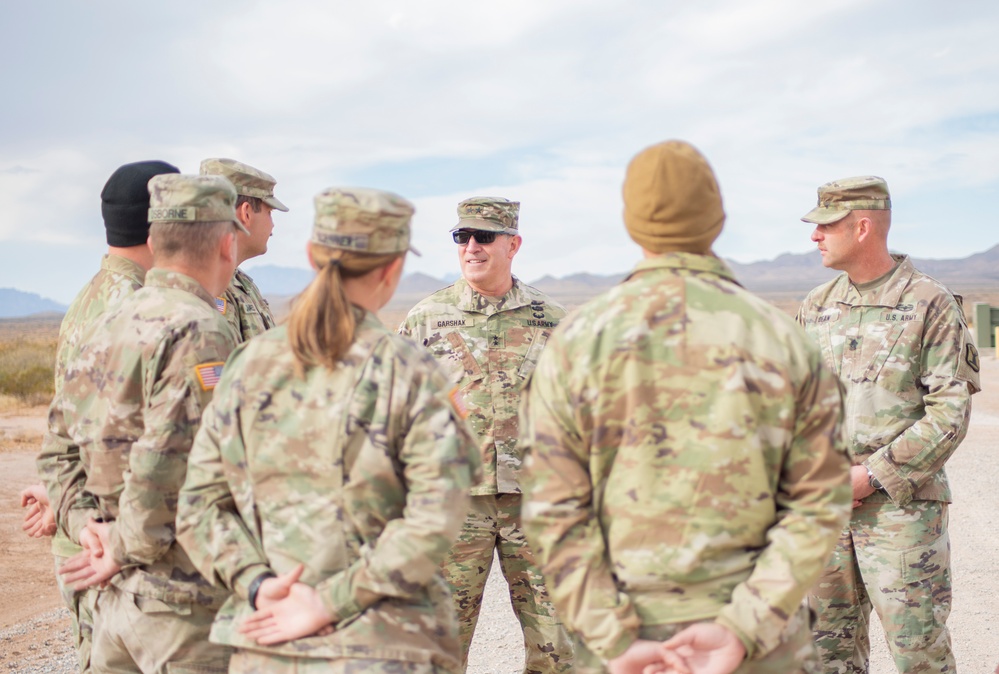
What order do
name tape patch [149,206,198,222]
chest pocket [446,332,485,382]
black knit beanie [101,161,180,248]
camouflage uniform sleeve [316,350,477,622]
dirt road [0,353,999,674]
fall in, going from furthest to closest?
1. dirt road [0,353,999,674]
2. chest pocket [446,332,485,382]
3. black knit beanie [101,161,180,248]
4. name tape patch [149,206,198,222]
5. camouflage uniform sleeve [316,350,477,622]

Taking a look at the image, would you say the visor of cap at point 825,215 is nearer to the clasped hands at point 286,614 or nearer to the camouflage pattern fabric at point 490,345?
the camouflage pattern fabric at point 490,345

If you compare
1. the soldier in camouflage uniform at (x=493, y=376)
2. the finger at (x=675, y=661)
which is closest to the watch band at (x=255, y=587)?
the finger at (x=675, y=661)

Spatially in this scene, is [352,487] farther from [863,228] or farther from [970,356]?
[970,356]

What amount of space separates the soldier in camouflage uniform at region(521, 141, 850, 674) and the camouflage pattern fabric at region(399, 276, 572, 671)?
6.38 ft

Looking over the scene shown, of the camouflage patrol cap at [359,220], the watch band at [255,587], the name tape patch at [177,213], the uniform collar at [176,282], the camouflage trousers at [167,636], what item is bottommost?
the camouflage trousers at [167,636]

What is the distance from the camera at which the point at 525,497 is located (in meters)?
2.50

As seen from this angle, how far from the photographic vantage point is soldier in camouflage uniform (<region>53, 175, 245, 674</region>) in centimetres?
293

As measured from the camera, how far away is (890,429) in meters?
4.28

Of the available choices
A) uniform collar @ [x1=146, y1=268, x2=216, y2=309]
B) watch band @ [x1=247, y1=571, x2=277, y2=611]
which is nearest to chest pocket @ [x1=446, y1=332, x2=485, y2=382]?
uniform collar @ [x1=146, y1=268, x2=216, y2=309]

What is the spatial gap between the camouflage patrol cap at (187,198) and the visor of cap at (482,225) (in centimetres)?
201

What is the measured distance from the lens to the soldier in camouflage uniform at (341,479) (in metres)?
2.33

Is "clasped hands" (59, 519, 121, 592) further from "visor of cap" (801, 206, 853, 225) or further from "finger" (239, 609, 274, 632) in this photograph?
"visor of cap" (801, 206, 853, 225)

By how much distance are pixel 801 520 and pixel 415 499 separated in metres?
0.99

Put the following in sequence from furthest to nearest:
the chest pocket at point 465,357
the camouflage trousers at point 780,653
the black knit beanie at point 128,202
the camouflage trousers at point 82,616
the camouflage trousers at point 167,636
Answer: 1. the chest pocket at point 465,357
2. the black knit beanie at point 128,202
3. the camouflage trousers at point 82,616
4. the camouflage trousers at point 167,636
5. the camouflage trousers at point 780,653
